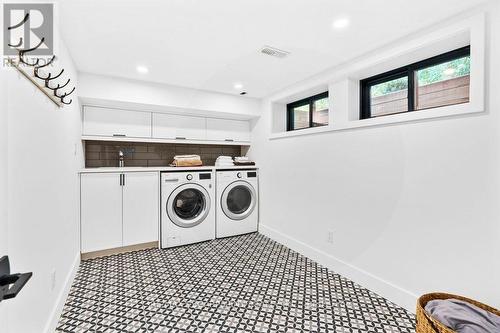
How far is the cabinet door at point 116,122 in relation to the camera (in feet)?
10.4

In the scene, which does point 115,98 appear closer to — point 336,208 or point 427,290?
point 336,208

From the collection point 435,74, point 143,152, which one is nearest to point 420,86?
point 435,74

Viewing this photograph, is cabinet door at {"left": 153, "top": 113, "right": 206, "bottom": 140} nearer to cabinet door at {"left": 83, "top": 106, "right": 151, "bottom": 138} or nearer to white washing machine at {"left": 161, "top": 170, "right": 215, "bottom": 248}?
cabinet door at {"left": 83, "top": 106, "right": 151, "bottom": 138}

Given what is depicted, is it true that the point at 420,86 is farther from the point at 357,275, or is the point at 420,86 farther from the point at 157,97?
the point at 157,97

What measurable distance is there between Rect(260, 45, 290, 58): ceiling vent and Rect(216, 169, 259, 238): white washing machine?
188 centimetres

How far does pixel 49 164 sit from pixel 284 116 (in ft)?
10.0

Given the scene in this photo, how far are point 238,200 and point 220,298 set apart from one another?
1.93 meters

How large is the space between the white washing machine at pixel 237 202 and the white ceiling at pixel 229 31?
1.60 metres

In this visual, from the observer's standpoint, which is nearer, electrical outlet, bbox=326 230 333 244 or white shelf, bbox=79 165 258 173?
electrical outlet, bbox=326 230 333 244

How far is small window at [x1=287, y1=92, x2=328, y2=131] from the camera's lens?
10.7ft

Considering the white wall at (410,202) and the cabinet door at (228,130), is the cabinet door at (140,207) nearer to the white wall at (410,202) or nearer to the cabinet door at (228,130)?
the cabinet door at (228,130)

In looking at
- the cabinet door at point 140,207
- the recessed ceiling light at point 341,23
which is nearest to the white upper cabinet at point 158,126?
the cabinet door at point 140,207

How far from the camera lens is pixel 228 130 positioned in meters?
4.12

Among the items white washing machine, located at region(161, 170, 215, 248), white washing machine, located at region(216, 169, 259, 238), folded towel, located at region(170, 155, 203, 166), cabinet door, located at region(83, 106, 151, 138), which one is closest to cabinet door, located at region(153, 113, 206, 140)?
cabinet door, located at region(83, 106, 151, 138)
